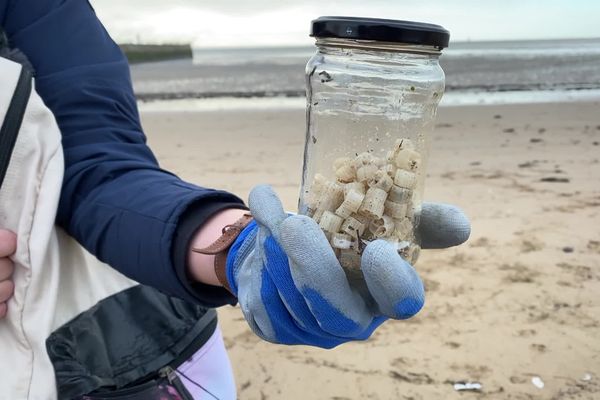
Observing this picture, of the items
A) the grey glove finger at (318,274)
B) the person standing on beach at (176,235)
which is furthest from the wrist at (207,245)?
the grey glove finger at (318,274)

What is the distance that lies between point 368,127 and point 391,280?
0.36 m

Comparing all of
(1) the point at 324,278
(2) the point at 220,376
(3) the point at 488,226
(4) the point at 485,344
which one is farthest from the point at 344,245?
(3) the point at 488,226

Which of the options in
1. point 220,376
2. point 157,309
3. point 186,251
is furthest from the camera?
point 220,376

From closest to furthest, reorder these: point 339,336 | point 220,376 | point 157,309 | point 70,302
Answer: point 339,336 < point 70,302 < point 157,309 < point 220,376

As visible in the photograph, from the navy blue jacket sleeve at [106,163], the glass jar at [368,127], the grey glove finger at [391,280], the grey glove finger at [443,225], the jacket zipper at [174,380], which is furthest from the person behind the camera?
the jacket zipper at [174,380]

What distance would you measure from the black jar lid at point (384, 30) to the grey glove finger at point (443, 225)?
1.05 ft

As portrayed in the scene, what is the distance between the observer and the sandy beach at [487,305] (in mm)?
2672

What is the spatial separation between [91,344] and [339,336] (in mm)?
749

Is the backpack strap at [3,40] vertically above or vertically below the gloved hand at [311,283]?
above

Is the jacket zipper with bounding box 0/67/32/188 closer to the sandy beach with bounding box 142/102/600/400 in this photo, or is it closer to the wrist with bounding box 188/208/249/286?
the wrist with bounding box 188/208/249/286

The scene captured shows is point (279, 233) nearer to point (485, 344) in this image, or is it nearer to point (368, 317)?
point (368, 317)

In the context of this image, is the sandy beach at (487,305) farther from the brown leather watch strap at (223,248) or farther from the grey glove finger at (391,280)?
the grey glove finger at (391,280)

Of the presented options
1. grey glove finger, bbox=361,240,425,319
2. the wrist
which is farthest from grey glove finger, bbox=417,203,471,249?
the wrist

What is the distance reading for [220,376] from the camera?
1.74 m
